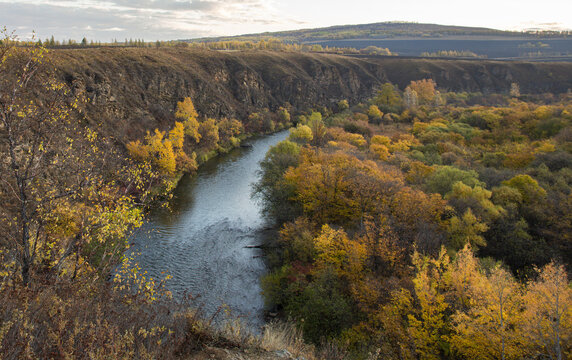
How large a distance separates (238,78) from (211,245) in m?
70.3

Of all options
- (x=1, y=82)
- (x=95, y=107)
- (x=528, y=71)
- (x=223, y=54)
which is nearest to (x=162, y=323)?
(x=1, y=82)

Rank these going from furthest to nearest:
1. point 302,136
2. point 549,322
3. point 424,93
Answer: point 424,93, point 302,136, point 549,322

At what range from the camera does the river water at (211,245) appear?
23.8 m

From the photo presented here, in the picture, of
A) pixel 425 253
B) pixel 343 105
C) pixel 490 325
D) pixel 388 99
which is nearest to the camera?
pixel 490 325

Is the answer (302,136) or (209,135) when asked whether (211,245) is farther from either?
(209,135)

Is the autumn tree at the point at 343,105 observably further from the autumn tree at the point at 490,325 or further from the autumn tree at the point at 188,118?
the autumn tree at the point at 490,325

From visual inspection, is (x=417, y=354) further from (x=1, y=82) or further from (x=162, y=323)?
(x=1, y=82)

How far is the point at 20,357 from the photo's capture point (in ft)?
17.8

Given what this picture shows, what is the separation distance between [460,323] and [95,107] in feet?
170

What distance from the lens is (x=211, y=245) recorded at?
98.7ft

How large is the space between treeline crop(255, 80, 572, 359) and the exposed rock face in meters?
17.8

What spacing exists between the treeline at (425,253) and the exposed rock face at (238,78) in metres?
17.8

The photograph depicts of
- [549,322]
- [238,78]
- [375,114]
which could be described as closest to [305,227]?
[549,322]

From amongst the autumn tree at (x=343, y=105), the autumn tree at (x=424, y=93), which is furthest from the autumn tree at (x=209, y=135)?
the autumn tree at (x=424, y=93)
